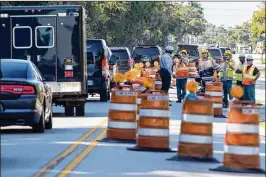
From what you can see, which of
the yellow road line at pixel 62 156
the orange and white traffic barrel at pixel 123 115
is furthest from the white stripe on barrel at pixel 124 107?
the yellow road line at pixel 62 156

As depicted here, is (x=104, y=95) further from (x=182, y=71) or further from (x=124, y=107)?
(x=124, y=107)

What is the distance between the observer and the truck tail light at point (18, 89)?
59.2 feet

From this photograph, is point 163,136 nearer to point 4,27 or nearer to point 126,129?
point 126,129

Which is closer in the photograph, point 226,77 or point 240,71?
point 240,71

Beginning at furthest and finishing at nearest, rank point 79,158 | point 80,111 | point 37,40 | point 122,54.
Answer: point 122,54 → point 80,111 → point 37,40 → point 79,158

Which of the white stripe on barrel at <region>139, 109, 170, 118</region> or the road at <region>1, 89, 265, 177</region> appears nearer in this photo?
the road at <region>1, 89, 265, 177</region>

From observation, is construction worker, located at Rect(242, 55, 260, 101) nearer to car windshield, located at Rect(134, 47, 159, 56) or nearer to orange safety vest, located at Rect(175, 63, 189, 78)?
orange safety vest, located at Rect(175, 63, 189, 78)

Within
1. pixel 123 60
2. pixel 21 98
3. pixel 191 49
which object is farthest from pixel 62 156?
pixel 191 49

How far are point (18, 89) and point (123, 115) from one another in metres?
2.31

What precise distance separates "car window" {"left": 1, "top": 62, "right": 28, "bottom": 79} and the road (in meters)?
1.20

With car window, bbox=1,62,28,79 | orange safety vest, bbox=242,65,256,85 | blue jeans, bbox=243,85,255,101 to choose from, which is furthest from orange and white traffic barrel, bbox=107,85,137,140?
orange safety vest, bbox=242,65,256,85

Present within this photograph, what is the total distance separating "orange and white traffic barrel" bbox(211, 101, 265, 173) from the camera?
12.5m

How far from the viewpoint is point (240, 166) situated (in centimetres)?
1255

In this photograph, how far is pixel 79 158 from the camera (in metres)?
14.4
